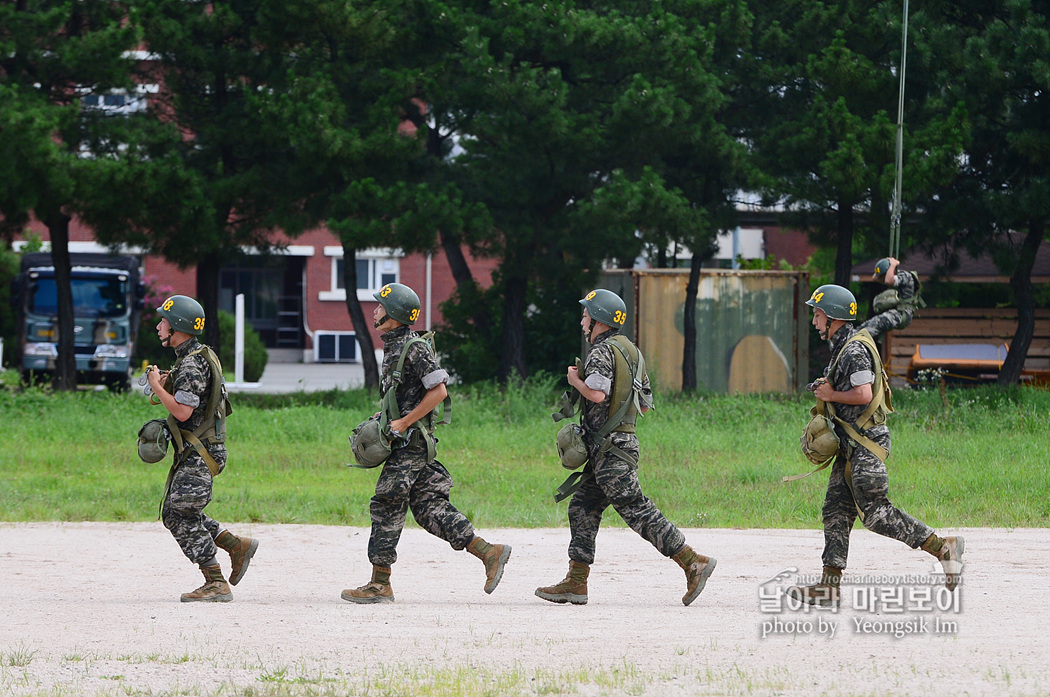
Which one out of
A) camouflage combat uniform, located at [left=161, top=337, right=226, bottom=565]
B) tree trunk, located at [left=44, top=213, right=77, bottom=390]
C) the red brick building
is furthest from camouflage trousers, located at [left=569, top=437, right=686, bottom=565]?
the red brick building

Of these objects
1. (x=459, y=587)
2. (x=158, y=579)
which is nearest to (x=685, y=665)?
(x=459, y=587)

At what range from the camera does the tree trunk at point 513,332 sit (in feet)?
79.9

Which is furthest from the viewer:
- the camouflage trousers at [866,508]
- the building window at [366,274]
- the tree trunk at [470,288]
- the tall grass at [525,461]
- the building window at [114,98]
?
the building window at [366,274]

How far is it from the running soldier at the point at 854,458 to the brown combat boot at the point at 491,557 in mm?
1682

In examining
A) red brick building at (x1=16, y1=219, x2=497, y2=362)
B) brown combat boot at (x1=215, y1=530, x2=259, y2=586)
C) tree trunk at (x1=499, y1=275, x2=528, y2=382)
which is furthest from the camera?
red brick building at (x1=16, y1=219, x2=497, y2=362)

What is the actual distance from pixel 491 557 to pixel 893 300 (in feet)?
9.23

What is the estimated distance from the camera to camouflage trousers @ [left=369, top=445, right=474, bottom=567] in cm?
729

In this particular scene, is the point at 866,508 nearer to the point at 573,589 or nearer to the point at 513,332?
the point at 573,589

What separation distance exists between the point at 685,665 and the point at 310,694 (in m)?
1.73

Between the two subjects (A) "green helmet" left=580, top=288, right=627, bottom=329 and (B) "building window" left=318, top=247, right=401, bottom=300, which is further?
(B) "building window" left=318, top=247, right=401, bottom=300

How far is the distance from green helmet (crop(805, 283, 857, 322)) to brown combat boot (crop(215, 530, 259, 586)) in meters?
3.64

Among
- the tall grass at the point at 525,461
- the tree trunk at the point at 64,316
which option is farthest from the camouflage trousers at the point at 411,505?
the tree trunk at the point at 64,316

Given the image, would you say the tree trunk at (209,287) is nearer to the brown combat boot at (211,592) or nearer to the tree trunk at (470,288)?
the tree trunk at (470,288)

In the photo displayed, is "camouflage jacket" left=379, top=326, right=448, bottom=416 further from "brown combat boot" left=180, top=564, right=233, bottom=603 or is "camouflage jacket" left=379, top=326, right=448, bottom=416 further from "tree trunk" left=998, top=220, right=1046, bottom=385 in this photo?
"tree trunk" left=998, top=220, right=1046, bottom=385
